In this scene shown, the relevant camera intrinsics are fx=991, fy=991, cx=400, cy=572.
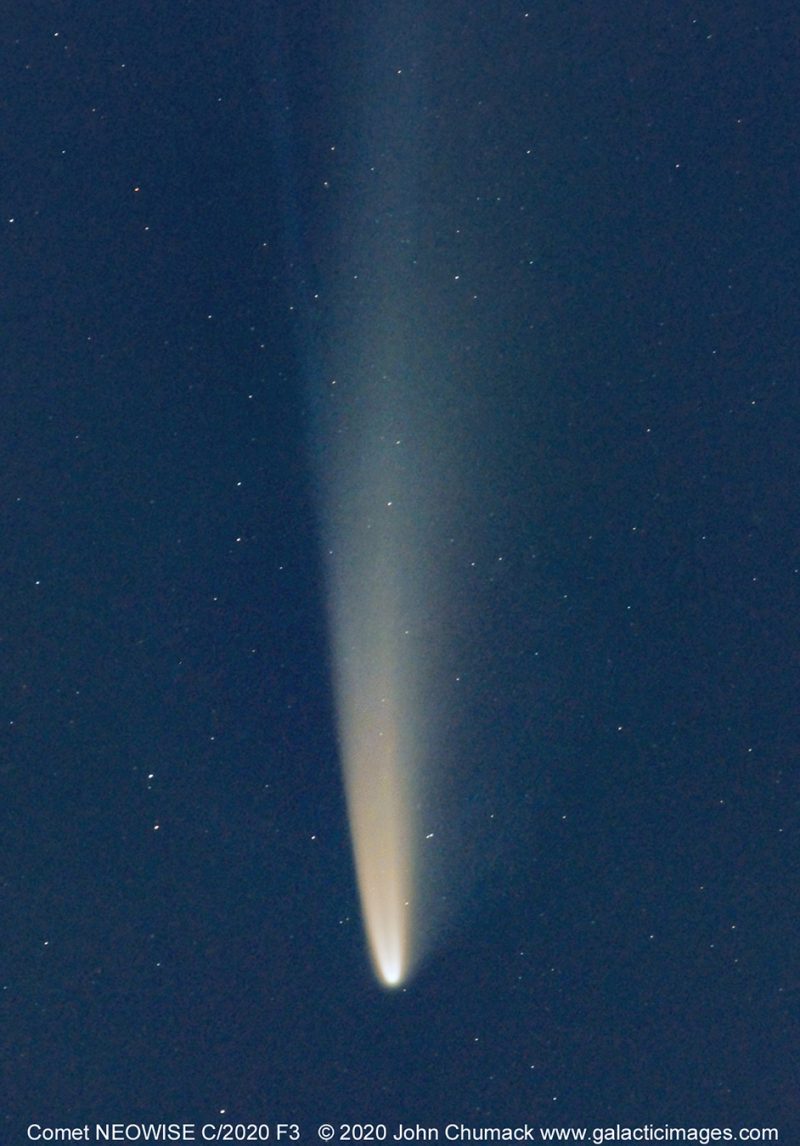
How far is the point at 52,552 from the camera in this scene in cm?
57

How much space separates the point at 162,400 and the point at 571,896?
39cm

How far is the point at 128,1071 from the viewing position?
0.59 m

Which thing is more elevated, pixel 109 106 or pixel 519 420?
pixel 109 106

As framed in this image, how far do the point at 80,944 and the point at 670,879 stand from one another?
1.19 ft

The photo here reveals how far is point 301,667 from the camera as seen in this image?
60 centimetres

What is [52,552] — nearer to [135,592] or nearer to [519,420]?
[135,592]

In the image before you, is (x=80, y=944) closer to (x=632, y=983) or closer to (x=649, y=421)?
(x=632, y=983)

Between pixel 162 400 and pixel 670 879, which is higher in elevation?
pixel 162 400

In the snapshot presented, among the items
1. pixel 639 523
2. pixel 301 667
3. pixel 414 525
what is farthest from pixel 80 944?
pixel 639 523

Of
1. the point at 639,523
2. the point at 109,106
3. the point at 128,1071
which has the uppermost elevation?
the point at 109,106

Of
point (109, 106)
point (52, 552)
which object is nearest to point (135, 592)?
point (52, 552)

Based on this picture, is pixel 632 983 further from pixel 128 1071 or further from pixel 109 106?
pixel 109 106

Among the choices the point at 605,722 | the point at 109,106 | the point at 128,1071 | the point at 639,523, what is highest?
the point at 109,106

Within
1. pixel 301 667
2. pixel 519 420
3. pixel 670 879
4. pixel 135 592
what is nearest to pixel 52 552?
pixel 135 592
